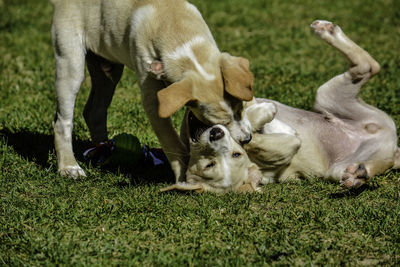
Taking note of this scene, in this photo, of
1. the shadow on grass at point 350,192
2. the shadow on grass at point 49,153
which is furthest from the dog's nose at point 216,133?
the shadow on grass at point 350,192

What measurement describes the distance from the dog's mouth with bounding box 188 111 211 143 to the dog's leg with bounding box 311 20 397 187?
1.24 meters

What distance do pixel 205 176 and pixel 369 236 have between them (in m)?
1.39

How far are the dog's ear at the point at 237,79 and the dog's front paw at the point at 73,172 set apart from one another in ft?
5.64

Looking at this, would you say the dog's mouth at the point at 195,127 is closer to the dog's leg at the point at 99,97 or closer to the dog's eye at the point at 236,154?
the dog's eye at the point at 236,154

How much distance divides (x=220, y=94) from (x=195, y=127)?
577 mm

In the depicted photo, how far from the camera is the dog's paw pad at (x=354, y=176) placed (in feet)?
14.9

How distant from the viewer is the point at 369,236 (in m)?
3.87

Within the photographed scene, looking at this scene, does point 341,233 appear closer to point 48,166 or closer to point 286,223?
point 286,223

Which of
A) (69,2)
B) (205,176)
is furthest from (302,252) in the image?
(69,2)

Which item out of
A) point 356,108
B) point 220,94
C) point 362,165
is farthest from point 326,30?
point 220,94

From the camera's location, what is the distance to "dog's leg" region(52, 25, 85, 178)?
5.23m

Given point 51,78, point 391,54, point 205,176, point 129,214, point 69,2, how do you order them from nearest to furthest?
point 129,214
point 205,176
point 69,2
point 51,78
point 391,54

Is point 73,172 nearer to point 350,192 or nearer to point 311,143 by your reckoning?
point 311,143

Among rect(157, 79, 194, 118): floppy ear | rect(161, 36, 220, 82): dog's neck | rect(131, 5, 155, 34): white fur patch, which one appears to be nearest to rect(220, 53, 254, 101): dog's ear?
rect(161, 36, 220, 82): dog's neck
